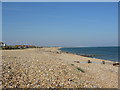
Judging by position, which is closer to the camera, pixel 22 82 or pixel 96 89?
pixel 22 82

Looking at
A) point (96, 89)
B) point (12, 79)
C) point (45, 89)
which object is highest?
point (12, 79)

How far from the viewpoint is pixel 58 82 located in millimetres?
6543

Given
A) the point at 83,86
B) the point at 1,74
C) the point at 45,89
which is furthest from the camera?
the point at 83,86

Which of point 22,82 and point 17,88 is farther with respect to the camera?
point 22,82

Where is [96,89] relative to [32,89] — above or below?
below

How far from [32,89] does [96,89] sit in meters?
3.47

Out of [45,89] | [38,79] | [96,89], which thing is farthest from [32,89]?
[96,89]

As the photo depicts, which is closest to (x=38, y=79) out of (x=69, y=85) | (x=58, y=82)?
(x=58, y=82)

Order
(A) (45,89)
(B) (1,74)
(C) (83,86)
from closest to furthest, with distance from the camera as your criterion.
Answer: (A) (45,89) → (B) (1,74) → (C) (83,86)

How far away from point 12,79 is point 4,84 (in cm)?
59

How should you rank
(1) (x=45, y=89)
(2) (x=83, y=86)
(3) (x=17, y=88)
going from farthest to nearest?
(2) (x=83, y=86)
(1) (x=45, y=89)
(3) (x=17, y=88)

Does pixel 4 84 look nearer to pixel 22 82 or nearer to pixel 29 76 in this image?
pixel 22 82

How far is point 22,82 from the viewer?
5840mm

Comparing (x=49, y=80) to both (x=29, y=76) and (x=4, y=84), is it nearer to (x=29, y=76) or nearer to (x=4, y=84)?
(x=29, y=76)
